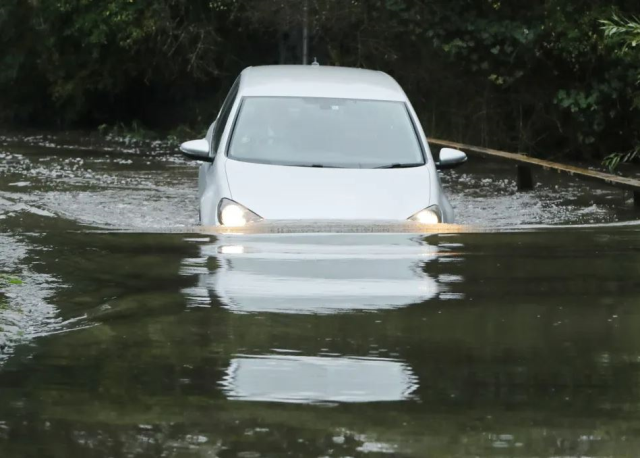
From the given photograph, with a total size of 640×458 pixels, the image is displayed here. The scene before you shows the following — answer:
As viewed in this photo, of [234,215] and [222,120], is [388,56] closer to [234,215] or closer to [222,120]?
[222,120]

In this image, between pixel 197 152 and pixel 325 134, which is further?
pixel 325 134

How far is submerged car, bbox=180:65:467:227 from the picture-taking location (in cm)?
892

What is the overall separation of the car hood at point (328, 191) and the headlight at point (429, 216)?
4 centimetres

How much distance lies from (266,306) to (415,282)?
846mm

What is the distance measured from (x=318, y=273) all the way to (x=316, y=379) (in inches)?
73.8

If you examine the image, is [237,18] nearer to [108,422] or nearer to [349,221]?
[349,221]

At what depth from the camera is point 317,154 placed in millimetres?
9859

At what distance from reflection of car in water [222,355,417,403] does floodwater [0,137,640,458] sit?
1cm

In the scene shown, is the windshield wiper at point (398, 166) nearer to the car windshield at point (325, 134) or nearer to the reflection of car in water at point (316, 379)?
the car windshield at point (325, 134)

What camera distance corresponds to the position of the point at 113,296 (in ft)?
20.5

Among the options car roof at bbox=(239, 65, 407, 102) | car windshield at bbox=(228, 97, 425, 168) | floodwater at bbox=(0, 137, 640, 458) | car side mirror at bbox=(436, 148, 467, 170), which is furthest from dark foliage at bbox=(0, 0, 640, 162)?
floodwater at bbox=(0, 137, 640, 458)

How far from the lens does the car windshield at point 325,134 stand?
978 cm

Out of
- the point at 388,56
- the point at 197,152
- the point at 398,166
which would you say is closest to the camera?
the point at 398,166

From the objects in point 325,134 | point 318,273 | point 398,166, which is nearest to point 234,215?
point 398,166
